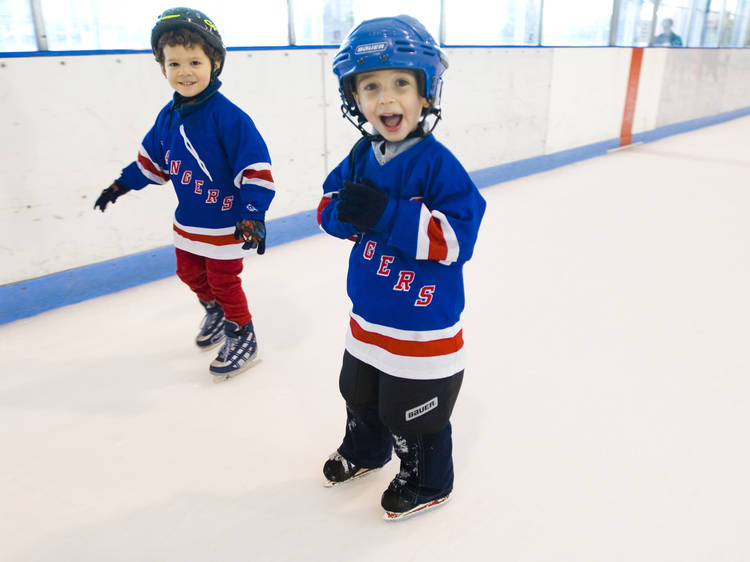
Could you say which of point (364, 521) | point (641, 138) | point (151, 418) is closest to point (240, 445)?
point (151, 418)

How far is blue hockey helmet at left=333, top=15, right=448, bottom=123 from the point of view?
3.08ft

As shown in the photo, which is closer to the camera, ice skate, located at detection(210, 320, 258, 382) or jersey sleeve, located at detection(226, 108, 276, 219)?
jersey sleeve, located at detection(226, 108, 276, 219)

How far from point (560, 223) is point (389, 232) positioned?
8.97 ft

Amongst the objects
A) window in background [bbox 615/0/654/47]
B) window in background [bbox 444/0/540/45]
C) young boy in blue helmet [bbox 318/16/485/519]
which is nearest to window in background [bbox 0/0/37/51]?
young boy in blue helmet [bbox 318/16/485/519]

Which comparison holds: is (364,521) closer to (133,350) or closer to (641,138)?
(133,350)

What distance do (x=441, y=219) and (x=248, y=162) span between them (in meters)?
0.81

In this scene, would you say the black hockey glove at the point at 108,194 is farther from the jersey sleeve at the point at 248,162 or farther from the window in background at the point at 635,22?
the window in background at the point at 635,22

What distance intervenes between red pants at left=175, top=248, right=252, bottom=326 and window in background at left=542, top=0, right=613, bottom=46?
4263 millimetres

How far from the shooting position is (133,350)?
2.02 meters

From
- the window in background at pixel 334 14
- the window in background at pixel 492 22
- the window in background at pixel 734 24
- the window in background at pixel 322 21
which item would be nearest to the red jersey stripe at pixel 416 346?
the window in background at pixel 334 14

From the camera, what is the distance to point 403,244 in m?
0.96

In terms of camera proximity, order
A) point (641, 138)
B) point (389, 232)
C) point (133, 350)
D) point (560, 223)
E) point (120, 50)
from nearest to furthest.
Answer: point (389, 232) → point (133, 350) → point (120, 50) → point (560, 223) → point (641, 138)

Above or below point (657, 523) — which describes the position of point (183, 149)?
above

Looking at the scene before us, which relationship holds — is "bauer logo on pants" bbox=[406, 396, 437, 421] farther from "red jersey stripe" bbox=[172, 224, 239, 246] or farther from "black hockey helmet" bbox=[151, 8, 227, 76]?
"black hockey helmet" bbox=[151, 8, 227, 76]
